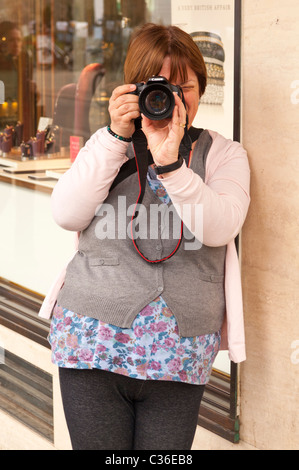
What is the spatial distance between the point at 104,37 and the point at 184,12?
2964mm

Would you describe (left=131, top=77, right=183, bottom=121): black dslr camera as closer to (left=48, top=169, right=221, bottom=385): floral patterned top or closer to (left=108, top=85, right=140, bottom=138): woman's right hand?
(left=108, top=85, right=140, bottom=138): woman's right hand

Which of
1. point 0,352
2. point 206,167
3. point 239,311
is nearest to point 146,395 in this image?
point 239,311

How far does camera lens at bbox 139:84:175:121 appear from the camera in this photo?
1123 mm

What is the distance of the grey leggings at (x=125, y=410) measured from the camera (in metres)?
1.25

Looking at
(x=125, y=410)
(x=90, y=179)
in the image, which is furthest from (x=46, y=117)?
(x=125, y=410)

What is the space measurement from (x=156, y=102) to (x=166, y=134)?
62 mm

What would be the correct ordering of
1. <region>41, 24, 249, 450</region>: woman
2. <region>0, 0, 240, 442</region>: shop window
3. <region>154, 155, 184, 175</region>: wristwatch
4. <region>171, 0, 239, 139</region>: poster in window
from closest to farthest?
<region>154, 155, 184, 175</region>: wristwatch < <region>41, 24, 249, 450</region>: woman < <region>171, 0, 239, 139</region>: poster in window < <region>0, 0, 240, 442</region>: shop window

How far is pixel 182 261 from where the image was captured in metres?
1.26

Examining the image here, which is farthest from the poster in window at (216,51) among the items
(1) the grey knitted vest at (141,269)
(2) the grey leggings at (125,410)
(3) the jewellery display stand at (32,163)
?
(3) the jewellery display stand at (32,163)

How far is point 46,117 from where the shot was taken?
3.36 meters

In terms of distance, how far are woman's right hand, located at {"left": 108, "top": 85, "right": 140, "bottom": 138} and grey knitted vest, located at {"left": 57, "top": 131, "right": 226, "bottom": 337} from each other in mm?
133

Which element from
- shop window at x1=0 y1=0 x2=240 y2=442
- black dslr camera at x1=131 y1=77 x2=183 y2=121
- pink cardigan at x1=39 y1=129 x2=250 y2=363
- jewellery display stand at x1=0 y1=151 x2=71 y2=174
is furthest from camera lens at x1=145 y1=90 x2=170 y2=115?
jewellery display stand at x1=0 y1=151 x2=71 y2=174

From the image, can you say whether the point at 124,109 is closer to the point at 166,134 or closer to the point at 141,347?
the point at 166,134
